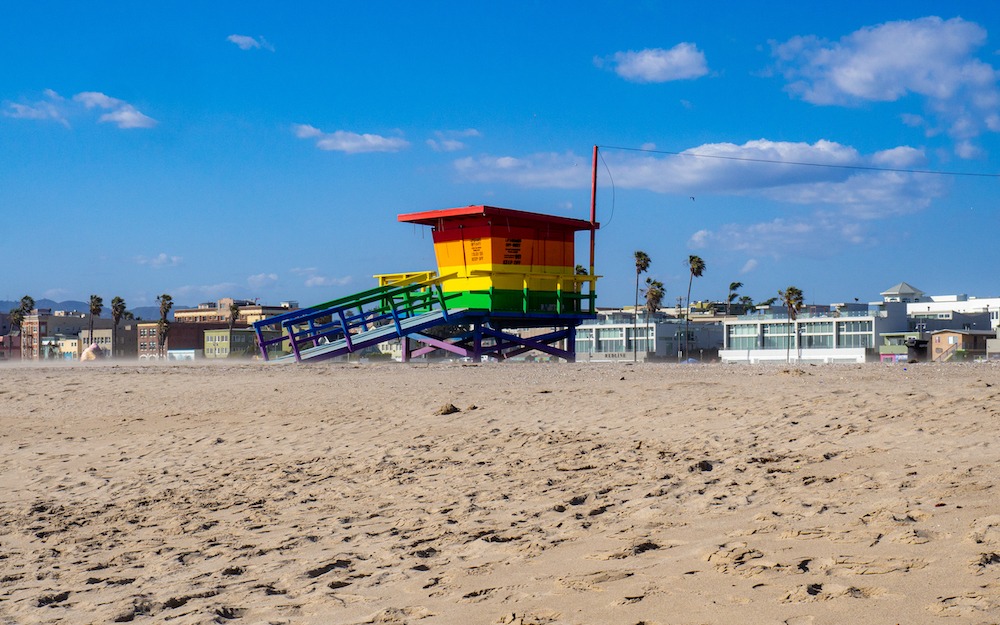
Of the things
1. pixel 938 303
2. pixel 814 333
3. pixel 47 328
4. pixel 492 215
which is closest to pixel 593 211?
pixel 492 215

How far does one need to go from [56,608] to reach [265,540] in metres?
1.77

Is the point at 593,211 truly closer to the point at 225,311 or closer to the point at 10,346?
the point at 10,346

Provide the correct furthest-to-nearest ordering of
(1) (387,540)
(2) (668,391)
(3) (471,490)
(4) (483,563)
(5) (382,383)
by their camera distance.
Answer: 1. (5) (382,383)
2. (2) (668,391)
3. (3) (471,490)
4. (1) (387,540)
5. (4) (483,563)

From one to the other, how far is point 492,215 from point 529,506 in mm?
20048

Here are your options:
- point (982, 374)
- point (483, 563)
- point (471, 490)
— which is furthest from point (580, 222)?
point (483, 563)

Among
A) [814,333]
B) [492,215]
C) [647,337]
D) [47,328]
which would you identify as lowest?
[47,328]

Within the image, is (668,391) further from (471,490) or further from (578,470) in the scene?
(471,490)

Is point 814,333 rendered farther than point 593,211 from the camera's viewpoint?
Yes

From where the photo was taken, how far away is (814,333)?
8138 cm

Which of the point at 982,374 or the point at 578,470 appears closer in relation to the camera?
the point at 578,470

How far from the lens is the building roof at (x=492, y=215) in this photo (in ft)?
89.3

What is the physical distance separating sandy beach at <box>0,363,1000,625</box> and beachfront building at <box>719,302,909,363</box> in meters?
63.7

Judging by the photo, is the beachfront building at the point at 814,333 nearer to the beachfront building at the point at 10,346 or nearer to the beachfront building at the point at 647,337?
the beachfront building at the point at 647,337

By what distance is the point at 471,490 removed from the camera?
8.57 metres
